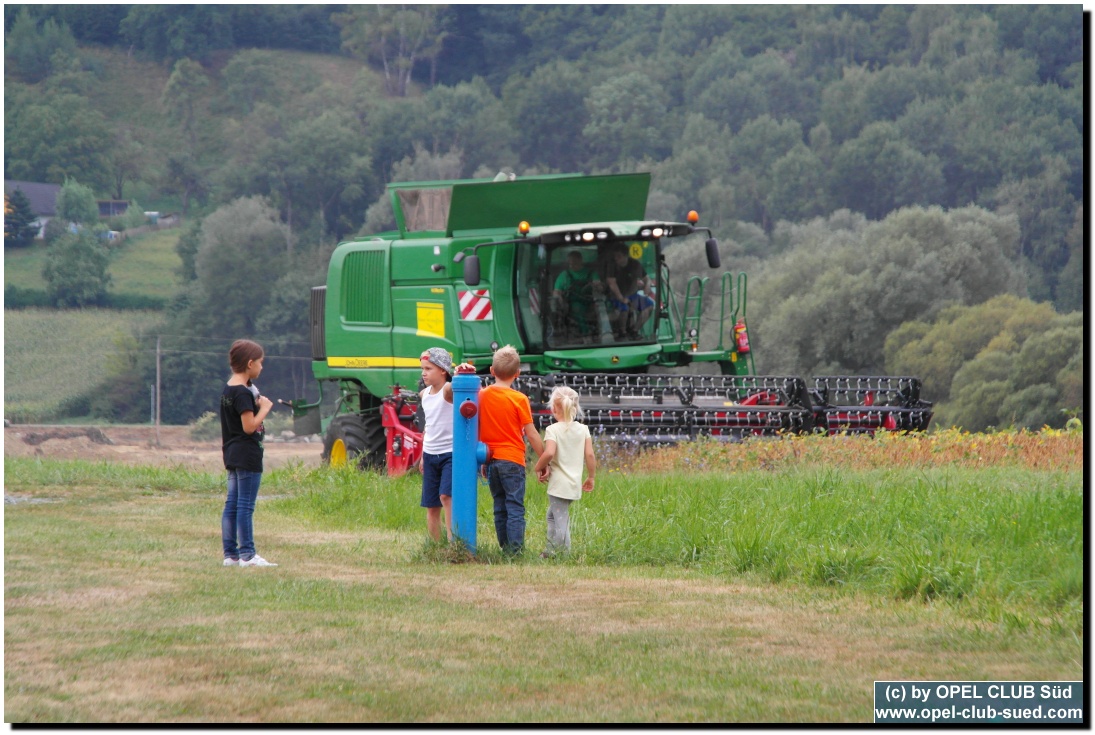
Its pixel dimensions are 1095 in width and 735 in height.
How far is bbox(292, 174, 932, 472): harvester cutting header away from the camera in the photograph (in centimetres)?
1795

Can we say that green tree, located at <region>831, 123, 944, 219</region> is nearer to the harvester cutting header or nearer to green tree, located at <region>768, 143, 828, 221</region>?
green tree, located at <region>768, 143, 828, 221</region>

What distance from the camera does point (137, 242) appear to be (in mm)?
103125

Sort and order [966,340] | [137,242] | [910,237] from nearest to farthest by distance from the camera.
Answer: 1. [966,340]
2. [910,237]
3. [137,242]

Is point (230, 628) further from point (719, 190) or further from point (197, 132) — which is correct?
point (197, 132)

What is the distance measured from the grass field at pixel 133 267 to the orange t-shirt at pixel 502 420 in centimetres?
8552

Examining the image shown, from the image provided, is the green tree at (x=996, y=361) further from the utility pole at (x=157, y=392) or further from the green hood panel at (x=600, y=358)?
the utility pole at (x=157, y=392)

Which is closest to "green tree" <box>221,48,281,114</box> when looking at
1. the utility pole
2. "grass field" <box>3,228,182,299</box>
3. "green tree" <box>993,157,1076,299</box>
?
"grass field" <box>3,228,182,299</box>

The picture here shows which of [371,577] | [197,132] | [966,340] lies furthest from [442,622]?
[197,132]

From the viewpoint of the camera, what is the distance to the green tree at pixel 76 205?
10012cm

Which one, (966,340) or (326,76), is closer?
(966,340)

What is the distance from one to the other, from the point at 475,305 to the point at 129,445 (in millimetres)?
50405

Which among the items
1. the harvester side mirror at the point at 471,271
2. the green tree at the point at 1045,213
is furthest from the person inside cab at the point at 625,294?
the green tree at the point at 1045,213

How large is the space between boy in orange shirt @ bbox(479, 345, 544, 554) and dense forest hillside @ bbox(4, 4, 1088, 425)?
172ft

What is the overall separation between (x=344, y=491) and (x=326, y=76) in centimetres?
11626
